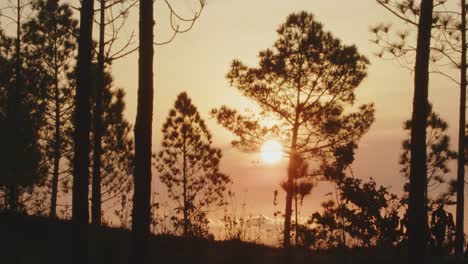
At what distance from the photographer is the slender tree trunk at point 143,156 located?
943 centimetres

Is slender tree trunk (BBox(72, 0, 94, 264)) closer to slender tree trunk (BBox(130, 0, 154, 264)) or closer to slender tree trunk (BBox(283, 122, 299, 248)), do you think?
slender tree trunk (BBox(130, 0, 154, 264))

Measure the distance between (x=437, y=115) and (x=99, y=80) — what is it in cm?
1826

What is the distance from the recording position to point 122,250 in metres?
11.8

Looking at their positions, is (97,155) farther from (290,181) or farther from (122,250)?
(290,181)

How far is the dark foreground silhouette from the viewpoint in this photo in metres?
11.3


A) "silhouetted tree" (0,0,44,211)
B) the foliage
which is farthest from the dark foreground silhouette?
"silhouetted tree" (0,0,44,211)

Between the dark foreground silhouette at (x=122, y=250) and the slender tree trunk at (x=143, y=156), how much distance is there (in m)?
1.67

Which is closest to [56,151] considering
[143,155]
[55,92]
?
[55,92]

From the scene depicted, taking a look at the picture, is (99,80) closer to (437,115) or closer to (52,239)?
(52,239)

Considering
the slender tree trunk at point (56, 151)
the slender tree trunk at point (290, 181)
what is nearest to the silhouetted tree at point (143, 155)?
the slender tree trunk at point (290, 181)

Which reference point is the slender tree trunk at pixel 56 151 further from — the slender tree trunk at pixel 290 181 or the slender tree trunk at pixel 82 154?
the slender tree trunk at pixel 82 154

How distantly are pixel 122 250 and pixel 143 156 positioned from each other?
3060mm

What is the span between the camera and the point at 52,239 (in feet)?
41.5

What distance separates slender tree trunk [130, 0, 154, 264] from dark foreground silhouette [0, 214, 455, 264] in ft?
5.47
